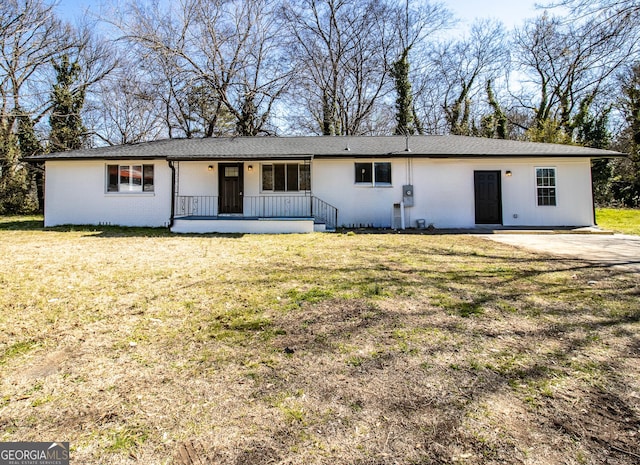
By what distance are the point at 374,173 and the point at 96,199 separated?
403 inches

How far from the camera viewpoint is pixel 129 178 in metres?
12.1

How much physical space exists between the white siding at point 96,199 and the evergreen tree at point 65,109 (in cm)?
1066

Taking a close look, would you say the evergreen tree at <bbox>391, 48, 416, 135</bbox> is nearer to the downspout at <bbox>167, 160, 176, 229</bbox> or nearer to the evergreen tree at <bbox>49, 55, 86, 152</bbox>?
the downspout at <bbox>167, 160, 176, 229</bbox>

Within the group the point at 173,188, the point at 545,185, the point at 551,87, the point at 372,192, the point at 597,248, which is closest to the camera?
the point at 597,248

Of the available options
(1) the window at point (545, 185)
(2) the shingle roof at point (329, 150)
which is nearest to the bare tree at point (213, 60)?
(2) the shingle roof at point (329, 150)

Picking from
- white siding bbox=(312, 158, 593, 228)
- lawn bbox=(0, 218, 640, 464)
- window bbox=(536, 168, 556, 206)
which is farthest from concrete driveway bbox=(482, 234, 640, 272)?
white siding bbox=(312, 158, 593, 228)

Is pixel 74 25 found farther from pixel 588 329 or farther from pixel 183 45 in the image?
pixel 588 329

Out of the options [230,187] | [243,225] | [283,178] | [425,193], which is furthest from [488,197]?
[230,187]

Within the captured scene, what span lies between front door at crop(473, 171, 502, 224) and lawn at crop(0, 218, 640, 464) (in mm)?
7535

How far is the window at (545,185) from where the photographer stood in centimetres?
1177

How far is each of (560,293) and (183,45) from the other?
20224mm

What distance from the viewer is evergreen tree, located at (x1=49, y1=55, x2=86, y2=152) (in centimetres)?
2016

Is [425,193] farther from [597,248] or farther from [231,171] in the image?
[231,171]

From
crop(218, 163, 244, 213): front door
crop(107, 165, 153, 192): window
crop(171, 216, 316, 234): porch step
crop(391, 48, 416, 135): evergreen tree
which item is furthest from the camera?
crop(391, 48, 416, 135): evergreen tree
